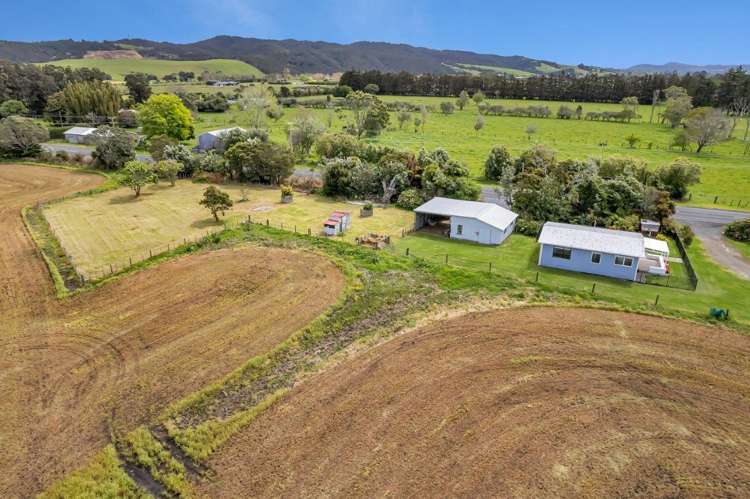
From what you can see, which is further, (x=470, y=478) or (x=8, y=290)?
(x=8, y=290)

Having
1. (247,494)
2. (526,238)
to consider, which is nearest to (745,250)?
(526,238)

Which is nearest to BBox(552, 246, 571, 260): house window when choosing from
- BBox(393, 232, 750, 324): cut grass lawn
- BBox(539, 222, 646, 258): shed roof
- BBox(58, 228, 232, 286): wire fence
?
BBox(539, 222, 646, 258): shed roof

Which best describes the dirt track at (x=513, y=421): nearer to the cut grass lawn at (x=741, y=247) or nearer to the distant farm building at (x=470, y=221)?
A: the distant farm building at (x=470, y=221)

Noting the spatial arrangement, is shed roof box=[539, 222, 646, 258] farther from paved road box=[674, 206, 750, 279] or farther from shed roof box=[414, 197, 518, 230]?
paved road box=[674, 206, 750, 279]

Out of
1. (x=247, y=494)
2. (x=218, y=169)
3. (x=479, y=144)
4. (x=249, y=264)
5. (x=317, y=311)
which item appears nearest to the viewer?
(x=247, y=494)

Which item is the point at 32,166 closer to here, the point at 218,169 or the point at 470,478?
the point at 218,169

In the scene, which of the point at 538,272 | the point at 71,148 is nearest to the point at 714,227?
the point at 538,272
